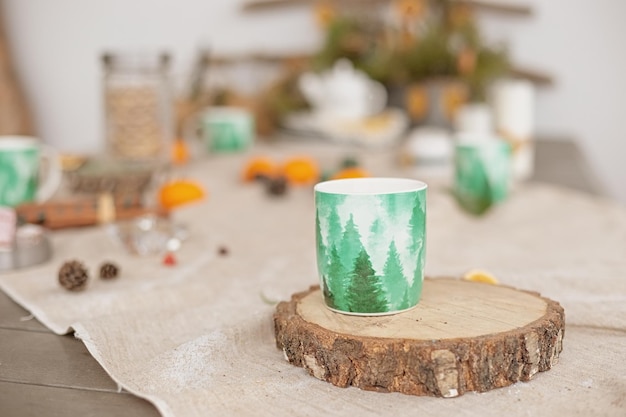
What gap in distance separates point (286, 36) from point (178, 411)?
2295 mm

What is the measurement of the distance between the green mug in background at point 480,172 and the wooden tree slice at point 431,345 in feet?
2.12

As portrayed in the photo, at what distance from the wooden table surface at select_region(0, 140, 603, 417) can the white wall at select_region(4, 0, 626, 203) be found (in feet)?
4.92

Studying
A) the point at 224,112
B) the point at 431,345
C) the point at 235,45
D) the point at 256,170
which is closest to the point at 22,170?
the point at 256,170

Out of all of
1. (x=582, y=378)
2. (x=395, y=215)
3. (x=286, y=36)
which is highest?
(x=286, y=36)

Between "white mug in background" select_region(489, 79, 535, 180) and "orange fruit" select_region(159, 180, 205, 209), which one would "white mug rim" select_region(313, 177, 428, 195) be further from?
"white mug in background" select_region(489, 79, 535, 180)

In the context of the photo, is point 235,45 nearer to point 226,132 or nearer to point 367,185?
point 226,132

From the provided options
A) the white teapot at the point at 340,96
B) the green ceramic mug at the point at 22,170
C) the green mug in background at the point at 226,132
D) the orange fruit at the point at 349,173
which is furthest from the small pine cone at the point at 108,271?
the white teapot at the point at 340,96

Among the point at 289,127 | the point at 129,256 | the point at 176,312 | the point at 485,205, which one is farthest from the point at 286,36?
the point at 176,312

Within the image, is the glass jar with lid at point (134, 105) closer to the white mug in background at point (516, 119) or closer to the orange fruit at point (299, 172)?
the orange fruit at point (299, 172)

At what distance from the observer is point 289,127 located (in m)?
2.14

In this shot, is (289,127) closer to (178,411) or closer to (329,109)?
(329,109)

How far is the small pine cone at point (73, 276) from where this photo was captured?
0.87 metres

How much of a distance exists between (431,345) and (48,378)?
12.1 inches

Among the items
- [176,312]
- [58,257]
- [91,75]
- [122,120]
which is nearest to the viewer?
[176,312]
